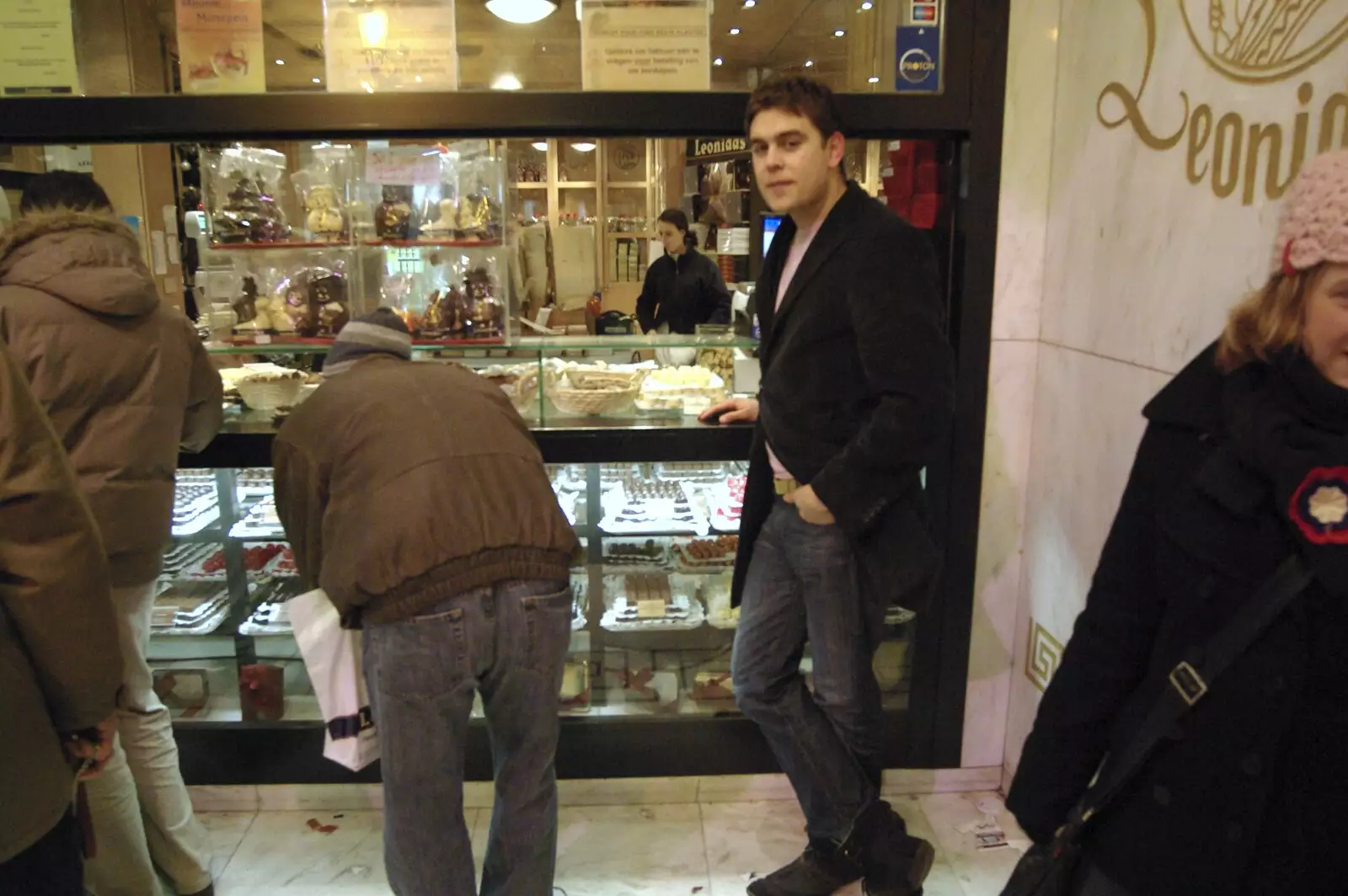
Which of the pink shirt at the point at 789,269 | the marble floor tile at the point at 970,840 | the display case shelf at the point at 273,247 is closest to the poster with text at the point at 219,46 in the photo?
the display case shelf at the point at 273,247

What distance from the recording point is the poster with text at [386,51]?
2.50 metres

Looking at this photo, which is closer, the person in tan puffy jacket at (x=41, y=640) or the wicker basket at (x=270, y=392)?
the person in tan puffy jacket at (x=41, y=640)

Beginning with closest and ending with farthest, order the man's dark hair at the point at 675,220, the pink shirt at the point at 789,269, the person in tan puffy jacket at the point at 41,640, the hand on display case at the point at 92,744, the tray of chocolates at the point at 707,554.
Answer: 1. the person in tan puffy jacket at the point at 41,640
2. the hand on display case at the point at 92,744
3. the pink shirt at the point at 789,269
4. the tray of chocolates at the point at 707,554
5. the man's dark hair at the point at 675,220

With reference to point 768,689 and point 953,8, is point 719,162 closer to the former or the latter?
point 953,8

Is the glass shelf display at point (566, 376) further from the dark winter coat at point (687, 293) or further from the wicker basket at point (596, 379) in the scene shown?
the dark winter coat at point (687, 293)

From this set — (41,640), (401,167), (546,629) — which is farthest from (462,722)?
(401,167)

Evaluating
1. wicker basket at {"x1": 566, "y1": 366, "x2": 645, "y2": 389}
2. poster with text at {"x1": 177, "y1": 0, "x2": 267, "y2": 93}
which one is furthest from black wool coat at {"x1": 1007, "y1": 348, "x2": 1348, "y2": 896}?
poster with text at {"x1": 177, "y1": 0, "x2": 267, "y2": 93}

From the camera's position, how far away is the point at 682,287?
4469 millimetres

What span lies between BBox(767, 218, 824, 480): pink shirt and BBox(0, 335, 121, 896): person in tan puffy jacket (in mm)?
1407

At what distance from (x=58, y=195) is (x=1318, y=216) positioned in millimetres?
2480

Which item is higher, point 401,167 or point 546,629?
point 401,167

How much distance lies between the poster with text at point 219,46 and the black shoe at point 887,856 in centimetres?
250

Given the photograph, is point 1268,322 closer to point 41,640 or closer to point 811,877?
point 41,640

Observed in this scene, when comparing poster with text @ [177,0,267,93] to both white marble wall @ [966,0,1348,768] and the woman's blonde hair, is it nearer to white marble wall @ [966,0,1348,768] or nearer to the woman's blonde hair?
white marble wall @ [966,0,1348,768]
